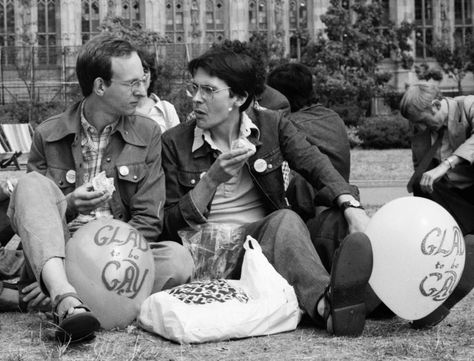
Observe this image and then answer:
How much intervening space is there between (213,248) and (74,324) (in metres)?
1.04

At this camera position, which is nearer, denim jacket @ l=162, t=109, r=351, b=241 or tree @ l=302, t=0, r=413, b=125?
denim jacket @ l=162, t=109, r=351, b=241

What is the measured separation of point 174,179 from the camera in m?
4.50

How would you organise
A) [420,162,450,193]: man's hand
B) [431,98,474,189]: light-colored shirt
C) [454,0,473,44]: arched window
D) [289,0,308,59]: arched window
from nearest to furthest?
[420,162,450,193]: man's hand < [431,98,474,189]: light-colored shirt < [289,0,308,59]: arched window < [454,0,473,44]: arched window

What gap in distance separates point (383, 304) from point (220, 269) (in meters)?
0.74

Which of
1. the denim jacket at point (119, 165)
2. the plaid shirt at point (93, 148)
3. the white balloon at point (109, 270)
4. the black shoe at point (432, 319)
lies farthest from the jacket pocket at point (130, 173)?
the black shoe at point (432, 319)

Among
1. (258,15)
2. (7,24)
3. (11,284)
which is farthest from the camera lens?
(258,15)

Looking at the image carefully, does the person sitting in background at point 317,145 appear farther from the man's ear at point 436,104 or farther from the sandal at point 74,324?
the sandal at point 74,324

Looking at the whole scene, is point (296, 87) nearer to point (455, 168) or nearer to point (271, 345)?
point (455, 168)

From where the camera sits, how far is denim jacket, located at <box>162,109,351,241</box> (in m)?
4.39

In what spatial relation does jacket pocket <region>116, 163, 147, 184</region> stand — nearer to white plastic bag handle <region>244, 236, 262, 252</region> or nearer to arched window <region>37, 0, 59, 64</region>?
white plastic bag handle <region>244, 236, 262, 252</region>

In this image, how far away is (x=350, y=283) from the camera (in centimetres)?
362

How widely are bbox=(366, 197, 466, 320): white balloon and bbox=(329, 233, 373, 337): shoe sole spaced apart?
0.15 meters

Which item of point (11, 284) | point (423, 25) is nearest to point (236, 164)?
point (11, 284)

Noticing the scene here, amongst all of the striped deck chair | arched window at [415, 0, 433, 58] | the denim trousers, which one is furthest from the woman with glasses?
arched window at [415, 0, 433, 58]
